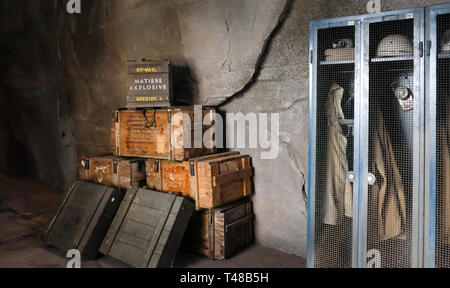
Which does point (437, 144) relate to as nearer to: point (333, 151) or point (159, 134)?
point (333, 151)

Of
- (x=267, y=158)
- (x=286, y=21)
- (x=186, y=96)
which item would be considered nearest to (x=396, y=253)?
(x=267, y=158)

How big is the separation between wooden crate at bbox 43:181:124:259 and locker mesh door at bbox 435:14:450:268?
3.35m

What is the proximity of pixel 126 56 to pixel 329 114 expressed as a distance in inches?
141

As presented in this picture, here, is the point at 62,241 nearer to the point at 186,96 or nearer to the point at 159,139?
the point at 159,139

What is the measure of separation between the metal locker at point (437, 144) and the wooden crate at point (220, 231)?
6.55 feet

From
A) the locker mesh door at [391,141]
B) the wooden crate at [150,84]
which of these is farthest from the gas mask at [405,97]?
the wooden crate at [150,84]

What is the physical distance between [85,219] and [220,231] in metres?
1.61

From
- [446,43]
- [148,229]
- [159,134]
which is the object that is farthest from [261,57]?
[148,229]

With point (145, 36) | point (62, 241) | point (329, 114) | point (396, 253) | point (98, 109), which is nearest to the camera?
point (396, 253)

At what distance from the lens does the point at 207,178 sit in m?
4.09

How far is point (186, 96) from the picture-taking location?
5031 mm

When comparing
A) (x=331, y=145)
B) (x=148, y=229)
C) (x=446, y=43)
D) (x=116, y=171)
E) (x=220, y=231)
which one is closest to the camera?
(x=446, y=43)

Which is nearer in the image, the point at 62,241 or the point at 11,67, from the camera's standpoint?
the point at 62,241

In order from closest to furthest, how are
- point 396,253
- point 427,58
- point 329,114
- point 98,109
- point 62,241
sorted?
point 427,58
point 396,253
point 329,114
point 62,241
point 98,109
